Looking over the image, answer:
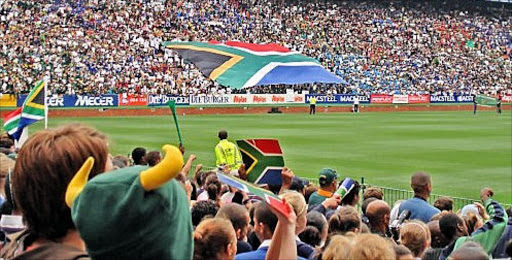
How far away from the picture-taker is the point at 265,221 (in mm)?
5504

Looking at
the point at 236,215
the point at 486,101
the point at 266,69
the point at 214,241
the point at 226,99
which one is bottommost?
the point at 486,101

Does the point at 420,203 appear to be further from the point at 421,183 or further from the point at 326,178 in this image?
the point at 326,178

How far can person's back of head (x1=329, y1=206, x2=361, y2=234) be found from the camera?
22.5 ft

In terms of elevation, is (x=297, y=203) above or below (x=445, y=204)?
above

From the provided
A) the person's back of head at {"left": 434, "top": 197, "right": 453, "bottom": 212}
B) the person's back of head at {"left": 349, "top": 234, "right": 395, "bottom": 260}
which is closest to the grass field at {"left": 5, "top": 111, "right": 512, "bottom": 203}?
the person's back of head at {"left": 434, "top": 197, "right": 453, "bottom": 212}

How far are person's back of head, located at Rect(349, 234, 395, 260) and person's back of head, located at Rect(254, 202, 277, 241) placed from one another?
159cm

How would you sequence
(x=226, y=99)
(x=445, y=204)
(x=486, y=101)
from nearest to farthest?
(x=445, y=204), (x=226, y=99), (x=486, y=101)

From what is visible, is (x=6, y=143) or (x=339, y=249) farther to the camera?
(x=6, y=143)

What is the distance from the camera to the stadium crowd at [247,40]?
4953 cm

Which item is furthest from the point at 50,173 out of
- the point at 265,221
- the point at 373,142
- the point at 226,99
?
the point at 226,99

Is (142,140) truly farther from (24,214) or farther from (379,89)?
(379,89)

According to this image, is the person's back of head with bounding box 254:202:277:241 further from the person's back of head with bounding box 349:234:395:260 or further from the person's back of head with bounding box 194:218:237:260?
the person's back of head with bounding box 349:234:395:260

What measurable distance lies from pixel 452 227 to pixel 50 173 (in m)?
4.89

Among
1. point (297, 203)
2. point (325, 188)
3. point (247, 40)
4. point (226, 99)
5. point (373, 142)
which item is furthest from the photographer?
point (247, 40)
